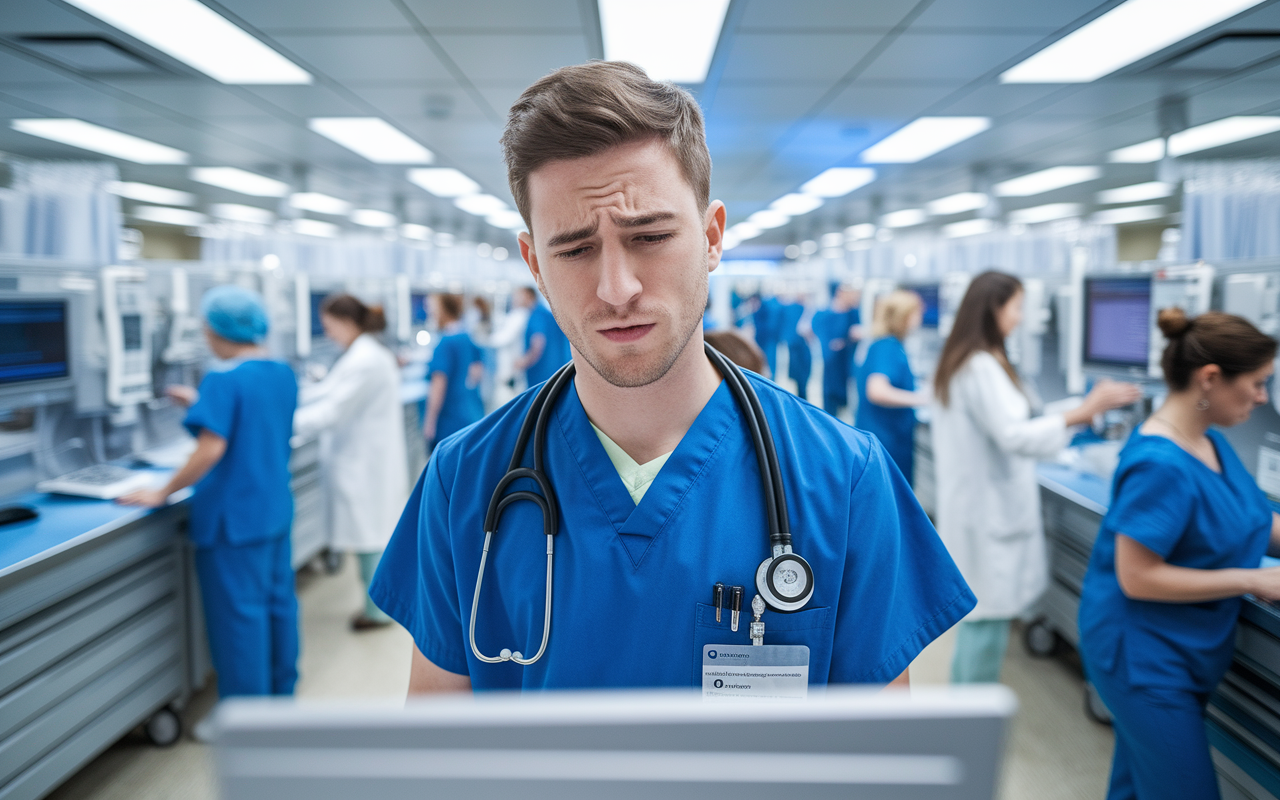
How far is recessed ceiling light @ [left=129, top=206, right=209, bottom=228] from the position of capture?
8.89 metres

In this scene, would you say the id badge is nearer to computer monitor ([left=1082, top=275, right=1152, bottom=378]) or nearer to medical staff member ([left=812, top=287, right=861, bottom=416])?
computer monitor ([left=1082, top=275, right=1152, bottom=378])

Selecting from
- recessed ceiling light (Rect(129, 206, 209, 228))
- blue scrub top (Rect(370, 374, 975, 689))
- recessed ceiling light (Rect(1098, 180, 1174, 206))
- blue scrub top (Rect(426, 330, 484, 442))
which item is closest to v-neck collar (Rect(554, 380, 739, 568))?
blue scrub top (Rect(370, 374, 975, 689))

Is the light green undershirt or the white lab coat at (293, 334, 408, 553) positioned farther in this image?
the white lab coat at (293, 334, 408, 553)

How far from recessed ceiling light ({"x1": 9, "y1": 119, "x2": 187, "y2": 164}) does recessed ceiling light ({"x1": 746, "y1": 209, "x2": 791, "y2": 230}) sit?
23.0 ft

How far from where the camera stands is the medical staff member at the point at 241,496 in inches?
84.4

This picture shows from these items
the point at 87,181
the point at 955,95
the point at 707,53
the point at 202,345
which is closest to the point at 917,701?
the point at 707,53

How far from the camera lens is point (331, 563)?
375cm

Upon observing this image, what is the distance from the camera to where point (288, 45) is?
3092 mm

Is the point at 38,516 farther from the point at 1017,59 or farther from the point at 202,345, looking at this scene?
the point at 1017,59

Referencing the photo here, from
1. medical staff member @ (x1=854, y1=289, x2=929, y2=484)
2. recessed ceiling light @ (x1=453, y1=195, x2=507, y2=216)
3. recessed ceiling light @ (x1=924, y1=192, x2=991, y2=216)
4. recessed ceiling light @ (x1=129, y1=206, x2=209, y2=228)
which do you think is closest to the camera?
medical staff member @ (x1=854, y1=289, x2=929, y2=484)

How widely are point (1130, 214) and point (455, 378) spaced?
10.7 m

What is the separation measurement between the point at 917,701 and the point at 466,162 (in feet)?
20.2

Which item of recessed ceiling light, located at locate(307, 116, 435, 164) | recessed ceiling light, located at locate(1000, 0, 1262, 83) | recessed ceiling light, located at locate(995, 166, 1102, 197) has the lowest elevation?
recessed ceiling light, located at locate(1000, 0, 1262, 83)

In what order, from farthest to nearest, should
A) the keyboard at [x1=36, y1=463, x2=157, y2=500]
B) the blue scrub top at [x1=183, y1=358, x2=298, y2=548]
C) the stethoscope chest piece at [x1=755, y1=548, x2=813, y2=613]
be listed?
the keyboard at [x1=36, y1=463, x2=157, y2=500] → the blue scrub top at [x1=183, y1=358, x2=298, y2=548] → the stethoscope chest piece at [x1=755, y1=548, x2=813, y2=613]
